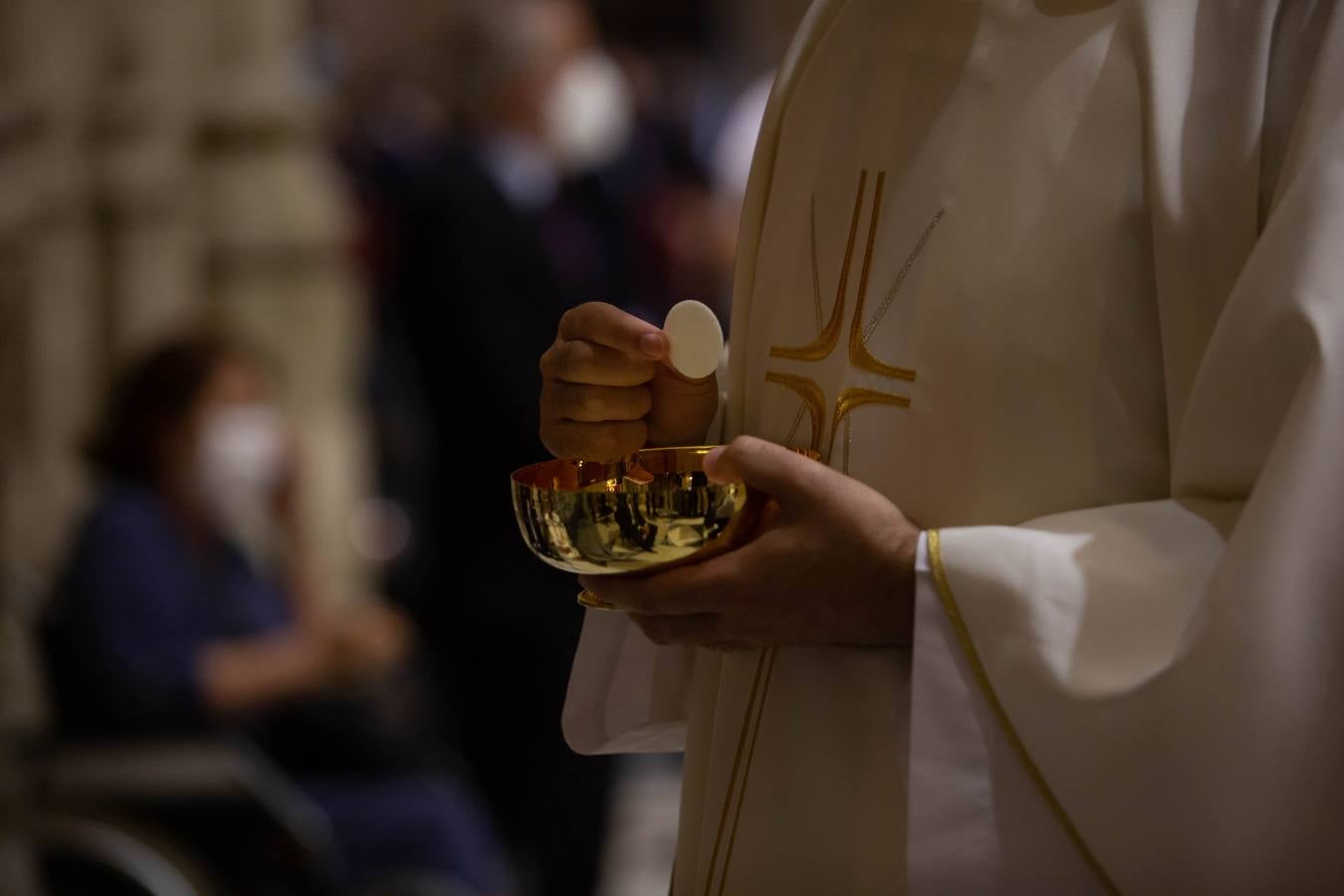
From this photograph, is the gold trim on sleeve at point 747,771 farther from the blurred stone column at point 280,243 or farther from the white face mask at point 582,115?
the blurred stone column at point 280,243

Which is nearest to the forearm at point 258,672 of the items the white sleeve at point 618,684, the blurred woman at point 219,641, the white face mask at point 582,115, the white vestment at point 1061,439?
the blurred woman at point 219,641

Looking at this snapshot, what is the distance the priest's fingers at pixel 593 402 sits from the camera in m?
1.28

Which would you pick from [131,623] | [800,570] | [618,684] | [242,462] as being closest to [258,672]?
[131,623]

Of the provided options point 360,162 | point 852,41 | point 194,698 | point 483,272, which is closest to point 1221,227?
A: point 852,41

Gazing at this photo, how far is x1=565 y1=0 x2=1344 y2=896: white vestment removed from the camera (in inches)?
42.3

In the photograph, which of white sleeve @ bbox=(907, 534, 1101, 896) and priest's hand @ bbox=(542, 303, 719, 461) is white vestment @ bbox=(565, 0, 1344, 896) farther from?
priest's hand @ bbox=(542, 303, 719, 461)

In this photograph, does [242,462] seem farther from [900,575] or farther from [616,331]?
[900,575]

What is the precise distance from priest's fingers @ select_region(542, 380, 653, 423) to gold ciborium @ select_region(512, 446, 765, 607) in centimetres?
9

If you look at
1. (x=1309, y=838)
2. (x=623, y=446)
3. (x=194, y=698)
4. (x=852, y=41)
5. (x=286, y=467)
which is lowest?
(x=194, y=698)

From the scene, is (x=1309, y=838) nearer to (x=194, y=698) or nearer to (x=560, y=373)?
(x=560, y=373)

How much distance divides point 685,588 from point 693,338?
0.17 m

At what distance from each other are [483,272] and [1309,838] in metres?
Answer: 3.30

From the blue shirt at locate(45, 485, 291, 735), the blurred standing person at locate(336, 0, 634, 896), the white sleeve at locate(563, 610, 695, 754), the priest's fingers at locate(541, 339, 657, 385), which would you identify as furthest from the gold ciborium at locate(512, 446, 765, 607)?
the blurred standing person at locate(336, 0, 634, 896)

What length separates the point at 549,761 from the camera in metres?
4.21
